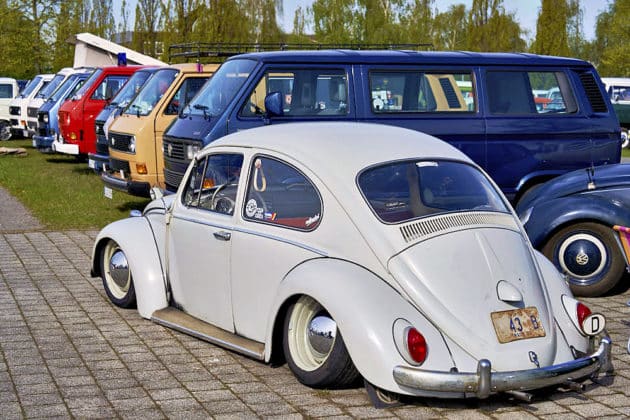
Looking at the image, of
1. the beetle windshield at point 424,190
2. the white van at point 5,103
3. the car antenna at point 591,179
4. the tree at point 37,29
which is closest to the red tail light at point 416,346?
the beetle windshield at point 424,190

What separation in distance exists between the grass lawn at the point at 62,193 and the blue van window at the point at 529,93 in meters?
5.29

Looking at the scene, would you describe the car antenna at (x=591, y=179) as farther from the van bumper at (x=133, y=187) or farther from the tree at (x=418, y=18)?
the tree at (x=418, y=18)

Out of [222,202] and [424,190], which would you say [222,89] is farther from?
[424,190]

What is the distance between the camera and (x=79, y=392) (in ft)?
20.0

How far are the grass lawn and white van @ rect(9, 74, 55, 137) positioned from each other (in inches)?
165

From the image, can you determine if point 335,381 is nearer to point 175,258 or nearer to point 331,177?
point 331,177

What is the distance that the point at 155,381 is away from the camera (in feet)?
20.8

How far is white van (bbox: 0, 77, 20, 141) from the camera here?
3225cm

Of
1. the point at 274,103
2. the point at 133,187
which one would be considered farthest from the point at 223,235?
the point at 133,187

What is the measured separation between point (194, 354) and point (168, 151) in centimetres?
578

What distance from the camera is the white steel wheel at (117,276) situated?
8211 mm

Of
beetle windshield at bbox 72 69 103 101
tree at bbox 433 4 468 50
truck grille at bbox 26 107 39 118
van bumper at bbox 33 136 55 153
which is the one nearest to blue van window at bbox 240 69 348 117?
beetle windshield at bbox 72 69 103 101

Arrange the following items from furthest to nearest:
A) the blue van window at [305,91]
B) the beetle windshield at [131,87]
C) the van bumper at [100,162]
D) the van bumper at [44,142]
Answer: the van bumper at [44,142] → the beetle windshield at [131,87] → the van bumper at [100,162] → the blue van window at [305,91]

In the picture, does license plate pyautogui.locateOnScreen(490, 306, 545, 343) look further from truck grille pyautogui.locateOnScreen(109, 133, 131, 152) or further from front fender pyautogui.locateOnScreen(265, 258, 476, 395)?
truck grille pyautogui.locateOnScreen(109, 133, 131, 152)
